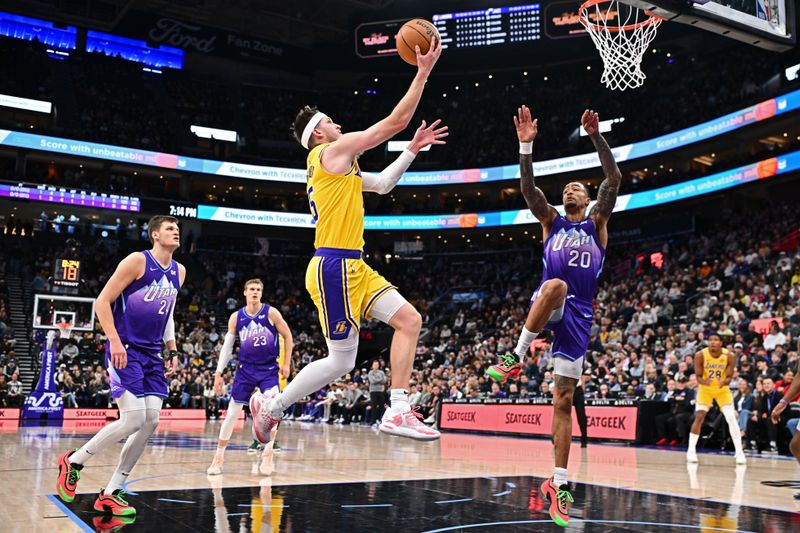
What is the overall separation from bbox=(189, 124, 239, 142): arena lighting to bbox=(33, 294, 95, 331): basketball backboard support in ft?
43.4

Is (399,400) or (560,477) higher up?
(399,400)

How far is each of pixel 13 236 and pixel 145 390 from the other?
99.9 feet

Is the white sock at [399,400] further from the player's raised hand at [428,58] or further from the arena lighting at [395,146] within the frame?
the arena lighting at [395,146]

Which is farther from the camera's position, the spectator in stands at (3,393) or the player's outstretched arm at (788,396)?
the spectator in stands at (3,393)

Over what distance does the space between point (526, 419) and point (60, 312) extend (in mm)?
17241

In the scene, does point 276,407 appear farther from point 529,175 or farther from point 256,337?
point 256,337

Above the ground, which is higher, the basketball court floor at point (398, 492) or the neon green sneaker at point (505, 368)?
the neon green sneaker at point (505, 368)

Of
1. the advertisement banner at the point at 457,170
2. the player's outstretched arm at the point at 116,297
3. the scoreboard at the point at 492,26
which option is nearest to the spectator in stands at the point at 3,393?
the advertisement banner at the point at 457,170

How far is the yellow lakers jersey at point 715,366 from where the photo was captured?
39.2ft

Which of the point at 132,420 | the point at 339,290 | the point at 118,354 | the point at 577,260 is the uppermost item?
the point at 577,260

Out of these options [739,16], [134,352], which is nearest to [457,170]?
[739,16]

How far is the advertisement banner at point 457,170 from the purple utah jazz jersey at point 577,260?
829 inches

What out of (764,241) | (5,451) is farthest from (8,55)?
(764,241)

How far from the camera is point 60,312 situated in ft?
86.8
